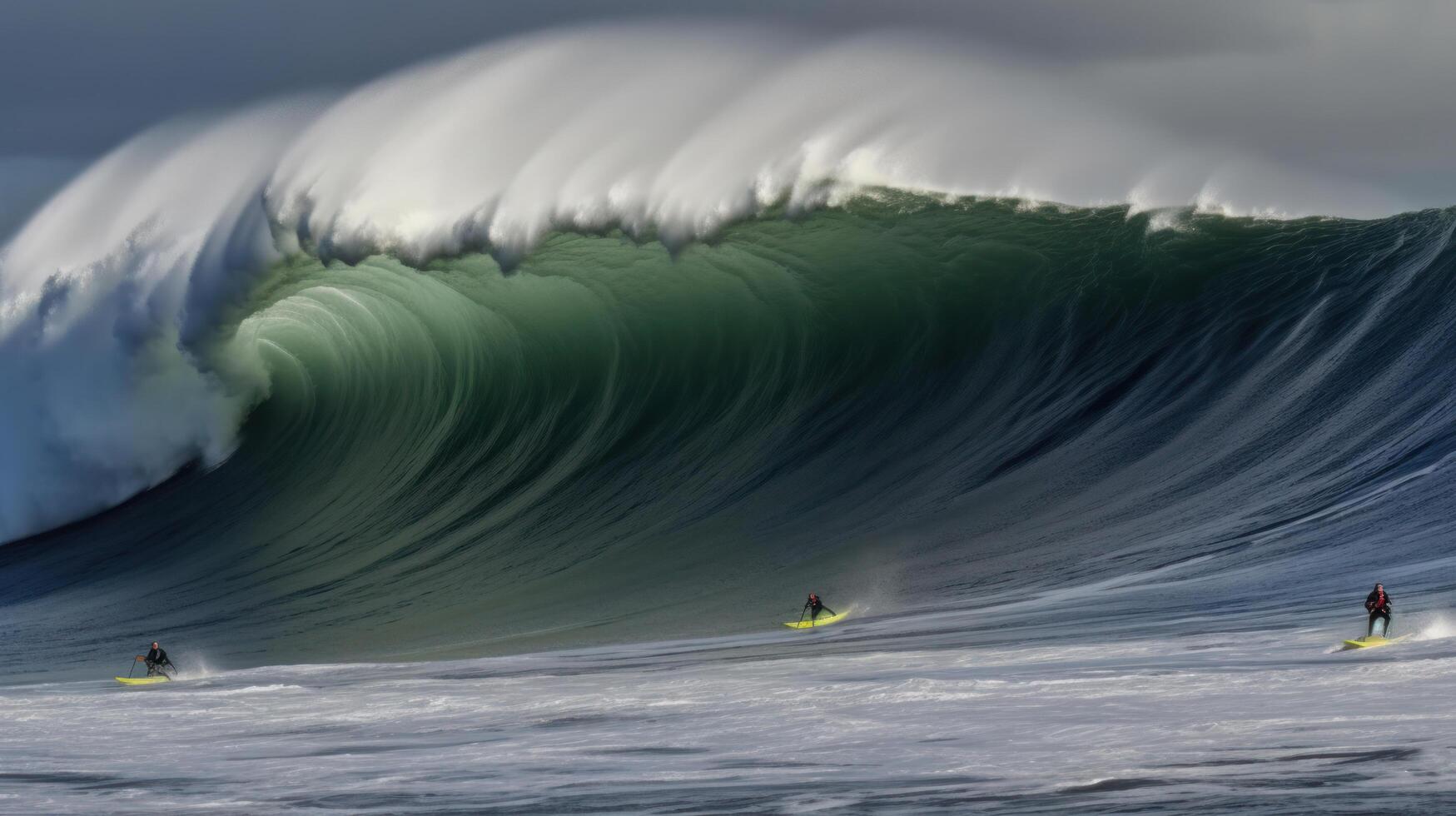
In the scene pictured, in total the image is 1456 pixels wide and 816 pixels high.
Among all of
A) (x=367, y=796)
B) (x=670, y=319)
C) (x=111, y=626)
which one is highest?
(x=670, y=319)

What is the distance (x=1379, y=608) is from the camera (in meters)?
7.11

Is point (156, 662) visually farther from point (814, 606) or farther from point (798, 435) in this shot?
point (798, 435)

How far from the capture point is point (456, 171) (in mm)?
16234

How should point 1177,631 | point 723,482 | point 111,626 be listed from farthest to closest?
point 723,482
point 111,626
point 1177,631

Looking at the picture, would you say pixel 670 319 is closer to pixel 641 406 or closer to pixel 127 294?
pixel 641 406

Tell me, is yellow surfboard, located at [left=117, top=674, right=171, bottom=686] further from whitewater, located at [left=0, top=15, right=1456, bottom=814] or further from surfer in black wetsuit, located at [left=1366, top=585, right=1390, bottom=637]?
surfer in black wetsuit, located at [left=1366, top=585, right=1390, bottom=637]

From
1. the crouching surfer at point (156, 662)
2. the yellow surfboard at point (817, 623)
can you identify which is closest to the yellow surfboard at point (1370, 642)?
the yellow surfboard at point (817, 623)

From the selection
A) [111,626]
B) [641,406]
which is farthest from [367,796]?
[641,406]

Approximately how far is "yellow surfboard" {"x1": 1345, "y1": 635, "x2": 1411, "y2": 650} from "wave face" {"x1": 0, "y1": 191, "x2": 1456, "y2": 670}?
108 cm

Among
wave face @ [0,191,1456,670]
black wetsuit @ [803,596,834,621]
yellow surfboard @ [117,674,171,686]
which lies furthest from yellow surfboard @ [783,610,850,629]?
yellow surfboard @ [117,674,171,686]

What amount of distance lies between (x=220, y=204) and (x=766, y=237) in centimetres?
594

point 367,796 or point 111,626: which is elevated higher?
point 111,626

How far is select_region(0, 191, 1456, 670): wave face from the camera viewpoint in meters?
10.2

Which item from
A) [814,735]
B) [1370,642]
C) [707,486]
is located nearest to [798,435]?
[707,486]
